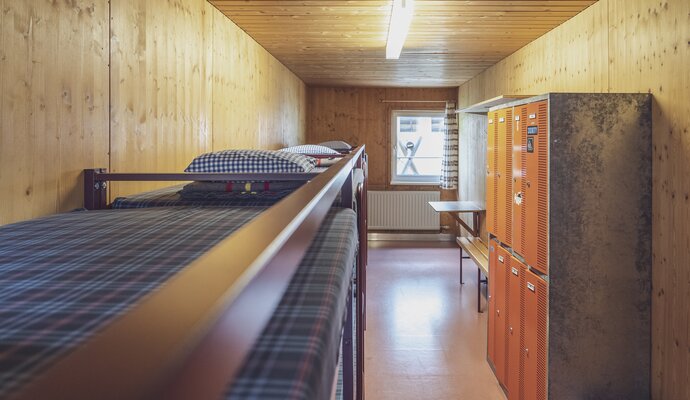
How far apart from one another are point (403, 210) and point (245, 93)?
4.91 m

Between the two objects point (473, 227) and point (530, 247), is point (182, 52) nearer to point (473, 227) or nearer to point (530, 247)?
point (530, 247)

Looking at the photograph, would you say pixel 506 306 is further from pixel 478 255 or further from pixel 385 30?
pixel 385 30

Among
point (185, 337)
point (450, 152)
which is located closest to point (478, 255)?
point (450, 152)

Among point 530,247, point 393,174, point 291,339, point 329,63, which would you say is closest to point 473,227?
point 393,174

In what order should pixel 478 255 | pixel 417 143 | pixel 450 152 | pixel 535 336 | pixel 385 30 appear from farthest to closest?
pixel 417 143, pixel 450 152, pixel 478 255, pixel 385 30, pixel 535 336

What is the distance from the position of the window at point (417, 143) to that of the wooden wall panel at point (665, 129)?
5.43m

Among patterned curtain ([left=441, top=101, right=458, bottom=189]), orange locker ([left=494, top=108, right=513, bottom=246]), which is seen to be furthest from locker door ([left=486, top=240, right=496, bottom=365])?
patterned curtain ([left=441, top=101, right=458, bottom=189])

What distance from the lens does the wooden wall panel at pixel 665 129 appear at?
2537 mm

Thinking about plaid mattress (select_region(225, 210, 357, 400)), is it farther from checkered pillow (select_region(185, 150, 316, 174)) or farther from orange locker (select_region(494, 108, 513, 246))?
orange locker (select_region(494, 108, 513, 246))

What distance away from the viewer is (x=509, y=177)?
3625mm

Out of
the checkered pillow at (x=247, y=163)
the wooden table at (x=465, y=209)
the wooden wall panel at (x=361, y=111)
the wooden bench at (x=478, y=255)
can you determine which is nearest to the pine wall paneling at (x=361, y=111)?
the wooden wall panel at (x=361, y=111)

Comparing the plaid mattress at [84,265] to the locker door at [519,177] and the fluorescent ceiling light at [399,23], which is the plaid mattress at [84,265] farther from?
the locker door at [519,177]

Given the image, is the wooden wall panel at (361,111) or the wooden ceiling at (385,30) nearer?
the wooden ceiling at (385,30)

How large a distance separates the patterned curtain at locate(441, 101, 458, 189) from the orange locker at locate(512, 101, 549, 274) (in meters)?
4.96
